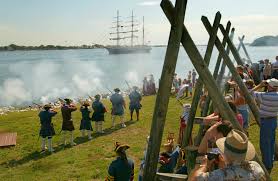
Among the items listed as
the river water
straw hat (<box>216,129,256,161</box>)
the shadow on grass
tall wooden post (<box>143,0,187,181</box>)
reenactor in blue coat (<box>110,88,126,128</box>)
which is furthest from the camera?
the river water

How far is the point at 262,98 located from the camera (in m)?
8.16

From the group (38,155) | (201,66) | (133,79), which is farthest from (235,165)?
(133,79)

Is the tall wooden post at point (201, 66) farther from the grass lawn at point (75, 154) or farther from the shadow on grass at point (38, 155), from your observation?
the shadow on grass at point (38, 155)

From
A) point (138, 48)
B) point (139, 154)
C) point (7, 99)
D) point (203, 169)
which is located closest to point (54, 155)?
point (139, 154)

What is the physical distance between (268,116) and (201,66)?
3160 millimetres

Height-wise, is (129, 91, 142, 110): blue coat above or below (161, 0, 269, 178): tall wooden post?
below

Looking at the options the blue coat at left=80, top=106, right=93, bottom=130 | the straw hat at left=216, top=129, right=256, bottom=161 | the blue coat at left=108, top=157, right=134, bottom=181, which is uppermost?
the straw hat at left=216, top=129, right=256, bottom=161

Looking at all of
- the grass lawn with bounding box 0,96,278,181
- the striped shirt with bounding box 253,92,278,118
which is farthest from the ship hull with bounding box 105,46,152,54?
the striped shirt with bounding box 253,92,278,118

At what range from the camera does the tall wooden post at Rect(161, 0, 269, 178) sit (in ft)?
18.5

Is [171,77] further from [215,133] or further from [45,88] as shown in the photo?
[45,88]

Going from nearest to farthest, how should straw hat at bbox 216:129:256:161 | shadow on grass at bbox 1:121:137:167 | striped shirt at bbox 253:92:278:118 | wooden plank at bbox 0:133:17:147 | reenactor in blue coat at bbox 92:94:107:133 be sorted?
straw hat at bbox 216:129:256:161 < striped shirt at bbox 253:92:278:118 < shadow on grass at bbox 1:121:137:167 < wooden plank at bbox 0:133:17:147 < reenactor in blue coat at bbox 92:94:107:133

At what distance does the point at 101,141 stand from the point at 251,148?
10.7 m

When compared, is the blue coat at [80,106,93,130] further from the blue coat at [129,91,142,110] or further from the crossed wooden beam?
the crossed wooden beam

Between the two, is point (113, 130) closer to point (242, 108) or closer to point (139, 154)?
point (139, 154)
